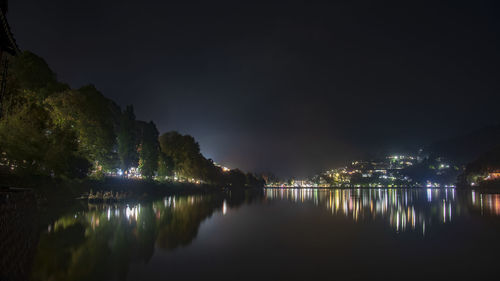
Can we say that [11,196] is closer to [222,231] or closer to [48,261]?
[48,261]

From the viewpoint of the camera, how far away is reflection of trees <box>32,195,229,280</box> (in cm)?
984

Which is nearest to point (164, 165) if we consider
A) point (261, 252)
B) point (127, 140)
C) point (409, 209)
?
point (127, 140)

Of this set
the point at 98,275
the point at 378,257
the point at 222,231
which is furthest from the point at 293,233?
the point at 98,275

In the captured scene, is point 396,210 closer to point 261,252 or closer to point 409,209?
point 409,209

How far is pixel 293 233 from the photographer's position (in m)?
18.3

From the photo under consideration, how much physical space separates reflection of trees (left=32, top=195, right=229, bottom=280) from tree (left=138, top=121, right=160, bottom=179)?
126 feet

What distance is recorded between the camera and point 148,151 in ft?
197

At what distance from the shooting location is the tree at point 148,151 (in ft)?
195

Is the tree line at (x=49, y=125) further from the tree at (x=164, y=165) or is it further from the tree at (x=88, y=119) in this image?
the tree at (x=164, y=165)

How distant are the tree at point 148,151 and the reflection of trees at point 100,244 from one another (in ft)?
126

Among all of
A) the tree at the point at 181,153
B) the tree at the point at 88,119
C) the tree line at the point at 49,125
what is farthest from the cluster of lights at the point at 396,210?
the tree at the point at 181,153

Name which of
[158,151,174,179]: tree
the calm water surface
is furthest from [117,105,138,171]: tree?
the calm water surface

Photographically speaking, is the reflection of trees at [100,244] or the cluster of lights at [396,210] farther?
the cluster of lights at [396,210]

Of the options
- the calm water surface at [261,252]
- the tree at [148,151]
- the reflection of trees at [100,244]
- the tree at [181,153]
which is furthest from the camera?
the tree at [181,153]
